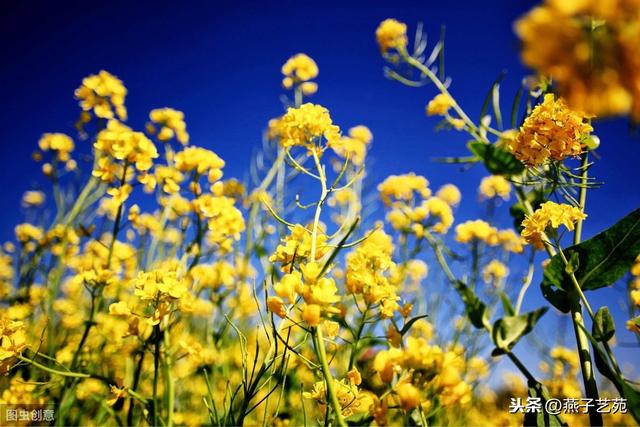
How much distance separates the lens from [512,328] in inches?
41.6

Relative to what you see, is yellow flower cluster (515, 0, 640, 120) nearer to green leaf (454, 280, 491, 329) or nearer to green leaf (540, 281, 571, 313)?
green leaf (540, 281, 571, 313)

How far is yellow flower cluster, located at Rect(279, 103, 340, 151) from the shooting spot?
3.44 feet

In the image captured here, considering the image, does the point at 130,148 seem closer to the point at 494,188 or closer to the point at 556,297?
the point at 556,297

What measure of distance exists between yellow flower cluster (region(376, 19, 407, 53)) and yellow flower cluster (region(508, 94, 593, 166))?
3.85 feet

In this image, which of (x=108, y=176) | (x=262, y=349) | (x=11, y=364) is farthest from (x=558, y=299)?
(x=262, y=349)

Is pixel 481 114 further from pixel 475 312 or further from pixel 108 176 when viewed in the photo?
pixel 108 176

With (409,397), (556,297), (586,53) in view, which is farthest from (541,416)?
(586,53)


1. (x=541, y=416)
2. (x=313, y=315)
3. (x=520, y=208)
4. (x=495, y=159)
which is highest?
(x=495, y=159)

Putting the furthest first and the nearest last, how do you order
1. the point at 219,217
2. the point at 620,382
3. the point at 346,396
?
1. the point at 219,217
2. the point at 346,396
3. the point at 620,382

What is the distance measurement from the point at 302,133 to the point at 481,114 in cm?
81

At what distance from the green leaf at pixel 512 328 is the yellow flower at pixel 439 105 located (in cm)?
103

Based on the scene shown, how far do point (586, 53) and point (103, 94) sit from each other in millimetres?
2067

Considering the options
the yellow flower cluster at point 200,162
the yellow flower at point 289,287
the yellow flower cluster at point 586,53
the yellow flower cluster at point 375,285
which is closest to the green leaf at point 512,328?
the yellow flower cluster at point 375,285

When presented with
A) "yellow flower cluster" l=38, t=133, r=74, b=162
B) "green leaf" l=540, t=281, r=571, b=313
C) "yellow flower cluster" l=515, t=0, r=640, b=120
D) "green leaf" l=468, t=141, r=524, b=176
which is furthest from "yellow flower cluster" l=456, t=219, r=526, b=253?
"yellow flower cluster" l=38, t=133, r=74, b=162
